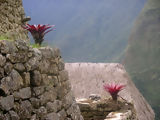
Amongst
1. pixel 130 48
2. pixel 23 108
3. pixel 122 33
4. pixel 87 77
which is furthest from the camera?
pixel 122 33

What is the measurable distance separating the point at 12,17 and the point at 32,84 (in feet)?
5.05

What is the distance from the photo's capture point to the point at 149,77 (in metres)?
23.0

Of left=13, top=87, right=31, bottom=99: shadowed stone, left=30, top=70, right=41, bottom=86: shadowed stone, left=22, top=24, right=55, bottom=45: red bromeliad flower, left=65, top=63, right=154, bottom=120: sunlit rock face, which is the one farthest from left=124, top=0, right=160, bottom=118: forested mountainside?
left=13, top=87, right=31, bottom=99: shadowed stone

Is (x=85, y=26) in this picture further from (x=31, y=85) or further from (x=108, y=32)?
(x=31, y=85)

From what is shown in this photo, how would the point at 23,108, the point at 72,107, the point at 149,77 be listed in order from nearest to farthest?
the point at 23,108 → the point at 72,107 → the point at 149,77

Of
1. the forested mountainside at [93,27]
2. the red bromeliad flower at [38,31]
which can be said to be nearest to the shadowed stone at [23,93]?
the red bromeliad flower at [38,31]

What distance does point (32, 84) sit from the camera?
2.72 metres

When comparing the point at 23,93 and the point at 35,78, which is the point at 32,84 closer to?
the point at 35,78

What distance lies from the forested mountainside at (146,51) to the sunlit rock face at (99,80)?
15.0 metres

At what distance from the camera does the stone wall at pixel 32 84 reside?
2.28 m

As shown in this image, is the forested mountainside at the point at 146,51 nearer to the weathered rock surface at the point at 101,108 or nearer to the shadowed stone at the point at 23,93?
the weathered rock surface at the point at 101,108

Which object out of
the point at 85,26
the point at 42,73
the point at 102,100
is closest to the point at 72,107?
the point at 42,73

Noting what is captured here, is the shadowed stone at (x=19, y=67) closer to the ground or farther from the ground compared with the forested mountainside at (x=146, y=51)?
closer to the ground

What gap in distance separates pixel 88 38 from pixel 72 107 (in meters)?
59.5
